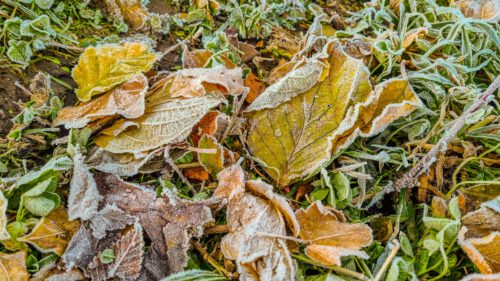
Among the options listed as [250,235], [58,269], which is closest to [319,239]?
[250,235]

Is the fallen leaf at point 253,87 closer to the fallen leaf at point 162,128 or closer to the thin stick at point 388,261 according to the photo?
the fallen leaf at point 162,128

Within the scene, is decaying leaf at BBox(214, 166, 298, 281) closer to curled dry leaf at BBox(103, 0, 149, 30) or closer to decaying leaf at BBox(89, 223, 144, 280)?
decaying leaf at BBox(89, 223, 144, 280)

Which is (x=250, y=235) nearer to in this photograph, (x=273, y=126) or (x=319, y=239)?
(x=319, y=239)

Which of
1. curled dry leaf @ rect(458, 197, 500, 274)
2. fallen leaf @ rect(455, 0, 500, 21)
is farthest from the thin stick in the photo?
fallen leaf @ rect(455, 0, 500, 21)

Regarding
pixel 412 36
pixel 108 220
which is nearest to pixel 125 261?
pixel 108 220

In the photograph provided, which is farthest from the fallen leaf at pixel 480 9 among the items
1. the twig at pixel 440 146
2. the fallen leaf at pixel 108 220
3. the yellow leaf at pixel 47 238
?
the yellow leaf at pixel 47 238

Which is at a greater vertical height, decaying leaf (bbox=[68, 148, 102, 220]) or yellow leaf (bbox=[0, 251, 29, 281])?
decaying leaf (bbox=[68, 148, 102, 220])
